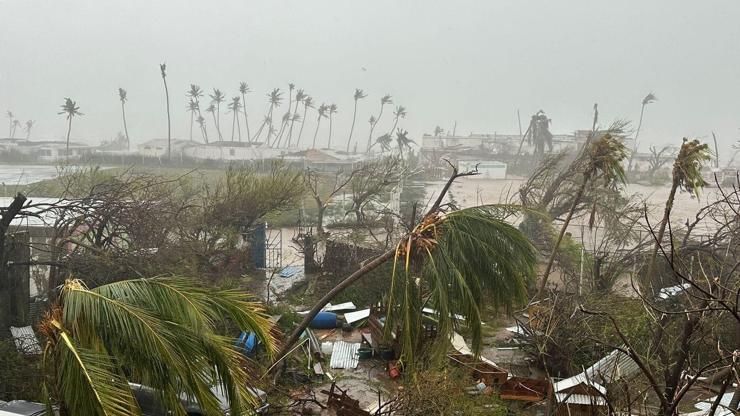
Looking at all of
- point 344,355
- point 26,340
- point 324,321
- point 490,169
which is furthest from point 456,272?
point 490,169

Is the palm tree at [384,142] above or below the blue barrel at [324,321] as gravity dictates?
above

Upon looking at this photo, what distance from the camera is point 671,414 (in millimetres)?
3584

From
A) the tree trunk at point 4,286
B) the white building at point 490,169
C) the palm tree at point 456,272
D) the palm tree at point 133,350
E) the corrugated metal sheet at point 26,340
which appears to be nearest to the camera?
the palm tree at point 133,350

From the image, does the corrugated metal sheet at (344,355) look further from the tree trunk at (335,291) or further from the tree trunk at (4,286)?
the tree trunk at (4,286)

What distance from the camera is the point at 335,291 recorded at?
7.18m

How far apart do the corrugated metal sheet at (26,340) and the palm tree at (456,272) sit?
21.1 feet

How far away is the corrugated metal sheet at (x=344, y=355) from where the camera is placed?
9727 millimetres

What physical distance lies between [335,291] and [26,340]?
235 inches

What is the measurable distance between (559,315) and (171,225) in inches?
374

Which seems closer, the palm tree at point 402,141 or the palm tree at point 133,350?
the palm tree at point 133,350

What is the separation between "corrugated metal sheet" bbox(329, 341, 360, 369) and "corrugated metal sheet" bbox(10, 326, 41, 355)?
16.6 feet

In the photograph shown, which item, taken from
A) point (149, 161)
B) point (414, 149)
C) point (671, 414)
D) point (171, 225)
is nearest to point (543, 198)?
point (171, 225)

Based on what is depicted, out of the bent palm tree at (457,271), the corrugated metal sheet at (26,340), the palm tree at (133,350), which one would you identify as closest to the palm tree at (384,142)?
the corrugated metal sheet at (26,340)

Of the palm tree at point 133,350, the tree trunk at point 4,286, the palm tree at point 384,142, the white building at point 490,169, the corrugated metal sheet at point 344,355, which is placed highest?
the palm tree at point 384,142
